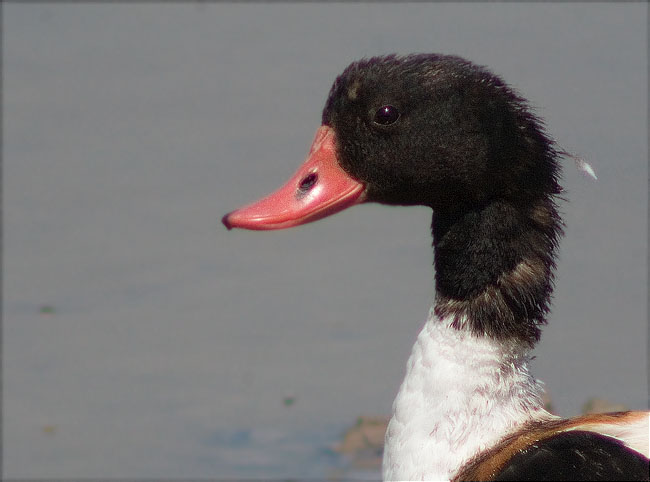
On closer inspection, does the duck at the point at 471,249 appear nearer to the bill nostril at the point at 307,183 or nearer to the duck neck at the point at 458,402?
the duck neck at the point at 458,402

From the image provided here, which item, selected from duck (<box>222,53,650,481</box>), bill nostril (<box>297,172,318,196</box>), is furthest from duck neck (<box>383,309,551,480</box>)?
bill nostril (<box>297,172,318,196</box>)

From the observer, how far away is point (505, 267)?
3145 millimetres

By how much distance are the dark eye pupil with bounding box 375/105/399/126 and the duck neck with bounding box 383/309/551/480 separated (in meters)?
0.54

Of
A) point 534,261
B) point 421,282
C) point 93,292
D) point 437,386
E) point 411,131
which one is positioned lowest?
point 93,292

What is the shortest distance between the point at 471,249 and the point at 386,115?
42cm

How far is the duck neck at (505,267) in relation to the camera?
10.3 feet

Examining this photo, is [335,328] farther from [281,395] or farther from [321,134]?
[321,134]

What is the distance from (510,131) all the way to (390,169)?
340mm

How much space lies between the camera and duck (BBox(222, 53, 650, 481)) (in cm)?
310

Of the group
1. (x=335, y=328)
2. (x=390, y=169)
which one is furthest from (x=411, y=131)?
(x=335, y=328)

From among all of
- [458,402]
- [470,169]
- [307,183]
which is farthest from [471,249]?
[307,183]

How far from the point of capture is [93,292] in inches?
231

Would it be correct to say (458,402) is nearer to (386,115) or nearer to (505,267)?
(505,267)

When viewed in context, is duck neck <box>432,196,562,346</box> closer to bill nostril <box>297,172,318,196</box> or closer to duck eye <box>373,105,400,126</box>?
duck eye <box>373,105,400,126</box>
